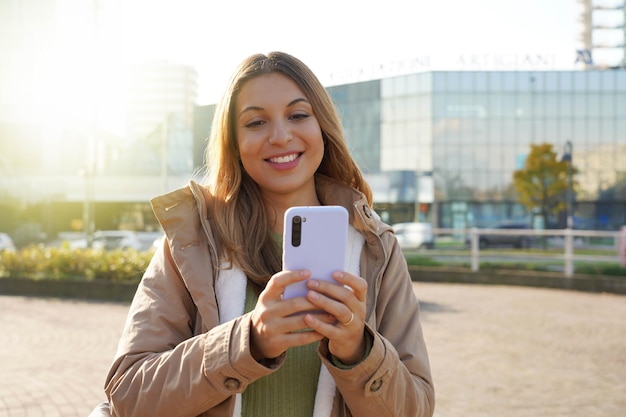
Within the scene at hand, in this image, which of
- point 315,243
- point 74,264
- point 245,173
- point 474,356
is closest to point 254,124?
point 245,173

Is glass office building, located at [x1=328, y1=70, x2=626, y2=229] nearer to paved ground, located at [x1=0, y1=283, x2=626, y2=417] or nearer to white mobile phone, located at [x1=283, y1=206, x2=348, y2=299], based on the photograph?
paved ground, located at [x1=0, y1=283, x2=626, y2=417]

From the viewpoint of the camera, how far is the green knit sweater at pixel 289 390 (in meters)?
1.93

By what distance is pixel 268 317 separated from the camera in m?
1.53

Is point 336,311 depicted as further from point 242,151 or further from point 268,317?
point 242,151

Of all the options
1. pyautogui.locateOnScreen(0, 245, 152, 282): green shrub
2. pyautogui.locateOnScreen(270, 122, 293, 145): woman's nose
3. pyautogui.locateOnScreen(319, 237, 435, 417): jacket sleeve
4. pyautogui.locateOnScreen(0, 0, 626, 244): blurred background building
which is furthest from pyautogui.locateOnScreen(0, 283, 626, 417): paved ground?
pyautogui.locateOnScreen(0, 0, 626, 244): blurred background building

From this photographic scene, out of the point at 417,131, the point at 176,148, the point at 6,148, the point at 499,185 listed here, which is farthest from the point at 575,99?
the point at 6,148

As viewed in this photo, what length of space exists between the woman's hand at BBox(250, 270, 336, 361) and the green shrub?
13672 millimetres

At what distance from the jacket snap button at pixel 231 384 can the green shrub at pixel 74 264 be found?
13529mm

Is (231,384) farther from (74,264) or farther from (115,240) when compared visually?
(115,240)

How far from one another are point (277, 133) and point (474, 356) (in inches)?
266

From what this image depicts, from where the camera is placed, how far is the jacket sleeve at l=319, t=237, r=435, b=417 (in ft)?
5.46

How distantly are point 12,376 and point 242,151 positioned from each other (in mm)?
5940

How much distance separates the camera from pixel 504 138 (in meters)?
53.7

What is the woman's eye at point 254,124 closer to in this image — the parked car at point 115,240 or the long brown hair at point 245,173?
the long brown hair at point 245,173
